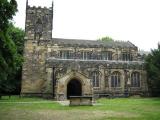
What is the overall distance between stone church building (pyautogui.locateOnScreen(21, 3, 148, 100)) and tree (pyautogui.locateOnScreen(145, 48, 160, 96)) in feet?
4.14

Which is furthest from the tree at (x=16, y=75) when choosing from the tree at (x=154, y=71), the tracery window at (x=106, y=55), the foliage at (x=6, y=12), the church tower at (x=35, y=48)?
the foliage at (x=6, y=12)

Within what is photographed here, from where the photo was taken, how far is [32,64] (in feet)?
151

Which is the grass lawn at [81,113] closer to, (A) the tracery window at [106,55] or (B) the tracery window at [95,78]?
(B) the tracery window at [95,78]

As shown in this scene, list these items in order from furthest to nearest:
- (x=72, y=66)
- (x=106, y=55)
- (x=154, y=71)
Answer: (x=106, y=55), (x=72, y=66), (x=154, y=71)

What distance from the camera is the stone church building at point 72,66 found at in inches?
1674

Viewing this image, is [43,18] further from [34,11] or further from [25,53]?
[25,53]

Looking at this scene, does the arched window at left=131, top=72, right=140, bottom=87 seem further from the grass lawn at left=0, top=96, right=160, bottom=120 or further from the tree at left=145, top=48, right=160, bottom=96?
the grass lawn at left=0, top=96, right=160, bottom=120

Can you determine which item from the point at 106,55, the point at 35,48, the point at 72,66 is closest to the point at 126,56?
the point at 106,55

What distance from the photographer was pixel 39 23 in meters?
48.4

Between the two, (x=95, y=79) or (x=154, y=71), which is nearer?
(x=154, y=71)

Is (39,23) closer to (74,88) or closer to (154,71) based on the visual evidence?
(74,88)

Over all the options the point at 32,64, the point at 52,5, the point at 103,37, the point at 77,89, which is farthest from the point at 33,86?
the point at 103,37

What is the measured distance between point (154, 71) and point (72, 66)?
42.6 feet

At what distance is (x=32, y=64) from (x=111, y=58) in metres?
15.2
